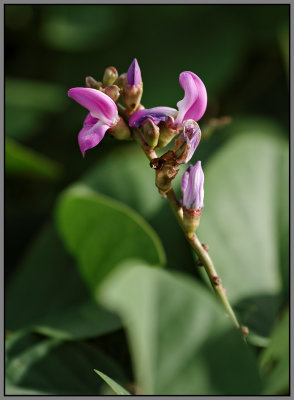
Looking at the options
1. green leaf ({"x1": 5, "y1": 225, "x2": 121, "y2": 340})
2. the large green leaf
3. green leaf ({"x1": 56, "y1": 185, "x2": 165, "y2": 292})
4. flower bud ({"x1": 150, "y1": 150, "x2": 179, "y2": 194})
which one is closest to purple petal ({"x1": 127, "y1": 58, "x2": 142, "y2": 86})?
flower bud ({"x1": 150, "y1": 150, "x2": 179, "y2": 194})

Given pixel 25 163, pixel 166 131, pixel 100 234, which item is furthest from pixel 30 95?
pixel 166 131

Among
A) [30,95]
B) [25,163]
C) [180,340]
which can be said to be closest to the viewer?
[180,340]

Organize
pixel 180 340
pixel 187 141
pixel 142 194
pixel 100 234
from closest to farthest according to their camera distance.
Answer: pixel 187 141, pixel 180 340, pixel 100 234, pixel 142 194

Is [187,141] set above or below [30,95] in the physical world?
above

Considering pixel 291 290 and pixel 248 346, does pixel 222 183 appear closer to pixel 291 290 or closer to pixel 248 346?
pixel 291 290

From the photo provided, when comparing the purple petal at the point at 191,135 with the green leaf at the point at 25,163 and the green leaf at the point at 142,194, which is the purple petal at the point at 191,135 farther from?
the green leaf at the point at 25,163

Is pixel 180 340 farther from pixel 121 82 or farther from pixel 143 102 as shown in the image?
pixel 143 102

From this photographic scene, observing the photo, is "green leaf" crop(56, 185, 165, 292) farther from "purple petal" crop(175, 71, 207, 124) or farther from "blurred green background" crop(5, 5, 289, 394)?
"purple petal" crop(175, 71, 207, 124)

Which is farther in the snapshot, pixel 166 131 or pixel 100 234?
pixel 100 234
